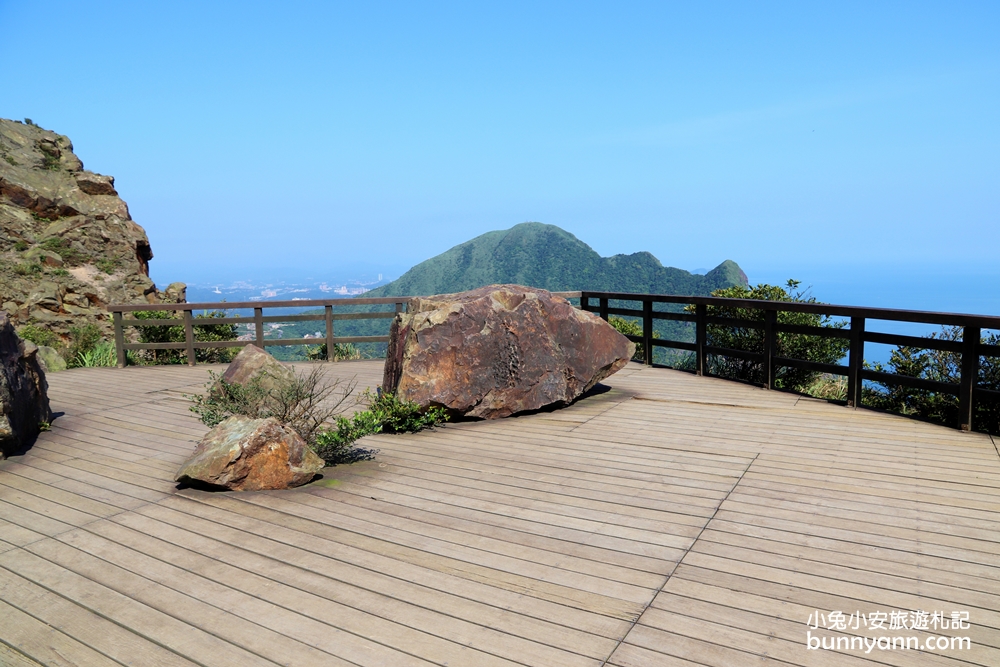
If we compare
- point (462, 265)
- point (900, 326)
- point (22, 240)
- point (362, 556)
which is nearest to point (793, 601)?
point (362, 556)

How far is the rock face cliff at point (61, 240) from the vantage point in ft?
45.4

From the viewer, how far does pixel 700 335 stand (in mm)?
9016

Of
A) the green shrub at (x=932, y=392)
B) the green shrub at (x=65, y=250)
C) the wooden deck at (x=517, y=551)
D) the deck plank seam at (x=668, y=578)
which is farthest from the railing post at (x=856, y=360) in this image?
the green shrub at (x=65, y=250)

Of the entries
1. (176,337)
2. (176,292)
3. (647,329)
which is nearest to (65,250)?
(176,292)

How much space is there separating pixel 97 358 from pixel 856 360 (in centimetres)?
1163

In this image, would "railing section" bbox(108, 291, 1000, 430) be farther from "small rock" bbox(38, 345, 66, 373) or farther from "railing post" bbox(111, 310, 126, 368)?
"small rock" bbox(38, 345, 66, 373)

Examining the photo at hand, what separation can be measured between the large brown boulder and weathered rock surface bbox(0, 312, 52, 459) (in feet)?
10.5

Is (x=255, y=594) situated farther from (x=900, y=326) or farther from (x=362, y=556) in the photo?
(x=900, y=326)

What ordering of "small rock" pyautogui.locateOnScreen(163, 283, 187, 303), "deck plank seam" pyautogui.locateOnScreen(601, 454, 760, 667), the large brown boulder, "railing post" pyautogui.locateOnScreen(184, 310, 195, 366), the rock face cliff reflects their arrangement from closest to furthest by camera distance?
1. "deck plank seam" pyautogui.locateOnScreen(601, 454, 760, 667)
2. the large brown boulder
3. "railing post" pyautogui.locateOnScreen(184, 310, 195, 366)
4. the rock face cliff
5. "small rock" pyautogui.locateOnScreen(163, 283, 187, 303)

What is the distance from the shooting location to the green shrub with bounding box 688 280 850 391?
9547 millimetres

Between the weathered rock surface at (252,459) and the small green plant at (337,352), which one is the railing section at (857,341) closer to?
the small green plant at (337,352)

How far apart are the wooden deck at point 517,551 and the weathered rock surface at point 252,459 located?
0.16 metres

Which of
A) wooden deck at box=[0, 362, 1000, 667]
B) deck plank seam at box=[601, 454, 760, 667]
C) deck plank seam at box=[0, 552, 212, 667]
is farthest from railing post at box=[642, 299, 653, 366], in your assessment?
deck plank seam at box=[0, 552, 212, 667]

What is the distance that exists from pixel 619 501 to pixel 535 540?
836 millimetres
